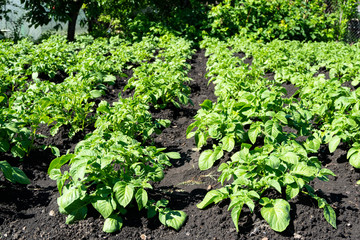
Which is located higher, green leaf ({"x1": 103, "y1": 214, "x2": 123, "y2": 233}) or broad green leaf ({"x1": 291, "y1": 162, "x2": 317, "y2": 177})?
broad green leaf ({"x1": 291, "y1": 162, "x2": 317, "y2": 177})

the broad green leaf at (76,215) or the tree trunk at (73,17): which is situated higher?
the tree trunk at (73,17)

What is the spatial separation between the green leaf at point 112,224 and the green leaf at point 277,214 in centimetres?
98

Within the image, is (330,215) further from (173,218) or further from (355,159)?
(173,218)

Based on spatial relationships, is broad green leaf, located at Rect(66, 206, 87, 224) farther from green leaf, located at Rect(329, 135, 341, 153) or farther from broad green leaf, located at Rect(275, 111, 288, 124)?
green leaf, located at Rect(329, 135, 341, 153)

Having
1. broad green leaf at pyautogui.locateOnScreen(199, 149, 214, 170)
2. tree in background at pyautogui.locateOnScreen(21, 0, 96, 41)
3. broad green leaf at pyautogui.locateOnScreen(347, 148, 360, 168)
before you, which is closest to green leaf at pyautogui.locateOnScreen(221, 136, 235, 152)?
broad green leaf at pyautogui.locateOnScreen(199, 149, 214, 170)

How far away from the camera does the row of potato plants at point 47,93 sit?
10.9ft

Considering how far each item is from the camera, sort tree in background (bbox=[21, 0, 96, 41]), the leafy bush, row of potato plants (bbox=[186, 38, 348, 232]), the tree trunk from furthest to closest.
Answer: the leafy bush < the tree trunk < tree in background (bbox=[21, 0, 96, 41]) < row of potato plants (bbox=[186, 38, 348, 232])

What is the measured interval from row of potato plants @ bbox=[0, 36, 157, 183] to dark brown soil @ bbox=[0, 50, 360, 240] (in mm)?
277

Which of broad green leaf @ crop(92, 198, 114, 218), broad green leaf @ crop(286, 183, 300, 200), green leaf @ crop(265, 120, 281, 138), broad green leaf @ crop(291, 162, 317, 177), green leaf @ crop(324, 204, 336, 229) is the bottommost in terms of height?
broad green leaf @ crop(92, 198, 114, 218)

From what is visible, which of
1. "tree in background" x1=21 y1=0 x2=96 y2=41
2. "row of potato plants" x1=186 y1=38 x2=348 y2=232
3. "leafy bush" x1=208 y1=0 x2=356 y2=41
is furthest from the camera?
"leafy bush" x1=208 y1=0 x2=356 y2=41

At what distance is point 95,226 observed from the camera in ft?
8.66

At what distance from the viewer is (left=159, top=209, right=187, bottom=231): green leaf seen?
2598 millimetres

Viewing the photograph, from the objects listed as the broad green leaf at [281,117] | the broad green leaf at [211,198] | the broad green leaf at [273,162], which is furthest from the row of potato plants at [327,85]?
the broad green leaf at [211,198]

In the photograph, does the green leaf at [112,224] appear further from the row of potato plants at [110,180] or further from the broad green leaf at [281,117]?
the broad green leaf at [281,117]
